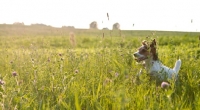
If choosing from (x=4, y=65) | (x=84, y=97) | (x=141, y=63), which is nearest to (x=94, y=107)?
(x=84, y=97)

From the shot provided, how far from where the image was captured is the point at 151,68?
→ 405 cm

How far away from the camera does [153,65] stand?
13.5 ft

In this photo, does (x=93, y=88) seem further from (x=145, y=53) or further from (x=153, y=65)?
(x=145, y=53)

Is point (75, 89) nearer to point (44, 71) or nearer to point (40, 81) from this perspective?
point (40, 81)

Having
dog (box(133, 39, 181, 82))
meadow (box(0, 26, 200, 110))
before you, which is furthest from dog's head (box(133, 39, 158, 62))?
meadow (box(0, 26, 200, 110))

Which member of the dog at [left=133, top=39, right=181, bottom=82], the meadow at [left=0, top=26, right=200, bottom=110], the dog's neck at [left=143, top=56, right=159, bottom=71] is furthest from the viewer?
the dog's neck at [left=143, top=56, right=159, bottom=71]

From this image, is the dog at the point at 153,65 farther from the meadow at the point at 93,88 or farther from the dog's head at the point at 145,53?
the meadow at the point at 93,88

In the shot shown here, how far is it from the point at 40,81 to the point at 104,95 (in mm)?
774

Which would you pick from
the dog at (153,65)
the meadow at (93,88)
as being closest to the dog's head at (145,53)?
the dog at (153,65)

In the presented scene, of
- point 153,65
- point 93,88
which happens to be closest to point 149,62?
point 153,65

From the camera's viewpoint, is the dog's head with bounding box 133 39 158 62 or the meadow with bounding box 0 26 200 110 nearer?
the meadow with bounding box 0 26 200 110

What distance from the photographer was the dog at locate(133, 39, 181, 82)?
3.91 m

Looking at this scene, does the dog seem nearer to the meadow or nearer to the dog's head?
the dog's head

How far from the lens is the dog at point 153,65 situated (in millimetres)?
3906
